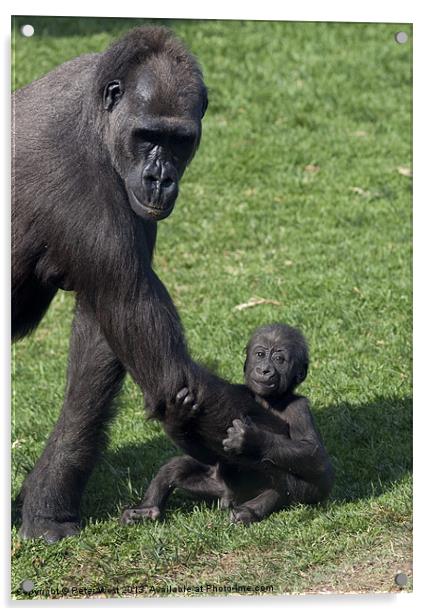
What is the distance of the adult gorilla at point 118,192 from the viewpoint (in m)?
4.78

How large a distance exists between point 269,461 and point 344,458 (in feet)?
2.43

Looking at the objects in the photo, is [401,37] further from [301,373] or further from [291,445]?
[291,445]

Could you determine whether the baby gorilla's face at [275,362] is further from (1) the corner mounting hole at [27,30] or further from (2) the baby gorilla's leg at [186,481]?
(1) the corner mounting hole at [27,30]

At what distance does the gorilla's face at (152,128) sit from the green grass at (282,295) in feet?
1.77

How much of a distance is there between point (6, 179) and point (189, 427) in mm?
1198

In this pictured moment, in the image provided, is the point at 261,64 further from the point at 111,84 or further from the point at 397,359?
the point at 111,84

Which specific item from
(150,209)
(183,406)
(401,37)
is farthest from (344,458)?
(401,37)

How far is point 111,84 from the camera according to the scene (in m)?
4.84

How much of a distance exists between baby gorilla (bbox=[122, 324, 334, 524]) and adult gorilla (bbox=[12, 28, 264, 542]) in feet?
0.95

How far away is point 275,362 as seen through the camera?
5.42 metres

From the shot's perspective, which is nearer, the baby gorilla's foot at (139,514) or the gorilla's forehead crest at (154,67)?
the gorilla's forehead crest at (154,67)

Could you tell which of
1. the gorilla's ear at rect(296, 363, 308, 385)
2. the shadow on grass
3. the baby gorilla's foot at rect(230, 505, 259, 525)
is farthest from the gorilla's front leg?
the gorilla's ear at rect(296, 363, 308, 385)

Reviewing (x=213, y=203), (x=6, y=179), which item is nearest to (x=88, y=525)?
(x=6, y=179)
